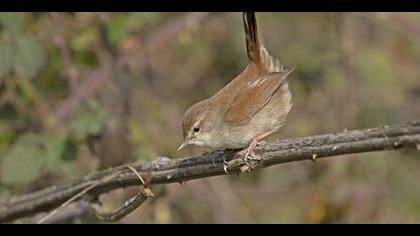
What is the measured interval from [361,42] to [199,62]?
1284 millimetres

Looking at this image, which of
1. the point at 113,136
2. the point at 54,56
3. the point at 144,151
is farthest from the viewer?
the point at 54,56

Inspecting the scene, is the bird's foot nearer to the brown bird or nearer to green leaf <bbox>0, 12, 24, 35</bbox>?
the brown bird

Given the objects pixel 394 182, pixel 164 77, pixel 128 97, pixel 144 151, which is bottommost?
pixel 394 182

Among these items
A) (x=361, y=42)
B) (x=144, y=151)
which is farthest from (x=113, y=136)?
(x=361, y=42)

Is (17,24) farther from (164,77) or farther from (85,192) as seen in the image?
(164,77)

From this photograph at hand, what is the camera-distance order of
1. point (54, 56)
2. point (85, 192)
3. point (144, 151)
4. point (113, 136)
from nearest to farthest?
point (85, 192)
point (113, 136)
point (144, 151)
point (54, 56)

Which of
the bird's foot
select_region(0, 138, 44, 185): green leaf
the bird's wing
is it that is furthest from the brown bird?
select_region(0, 138, 44, 185): green leaf

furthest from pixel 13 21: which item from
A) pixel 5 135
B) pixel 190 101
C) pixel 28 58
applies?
pixel 190 101

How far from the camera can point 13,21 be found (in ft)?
13.4

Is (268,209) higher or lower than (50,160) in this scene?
lower

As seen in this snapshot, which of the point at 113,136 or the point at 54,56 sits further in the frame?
the point at 54,56

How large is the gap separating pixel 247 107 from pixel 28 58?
1296 mm

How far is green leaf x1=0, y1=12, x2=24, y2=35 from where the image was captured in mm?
4055

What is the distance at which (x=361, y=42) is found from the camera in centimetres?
632
